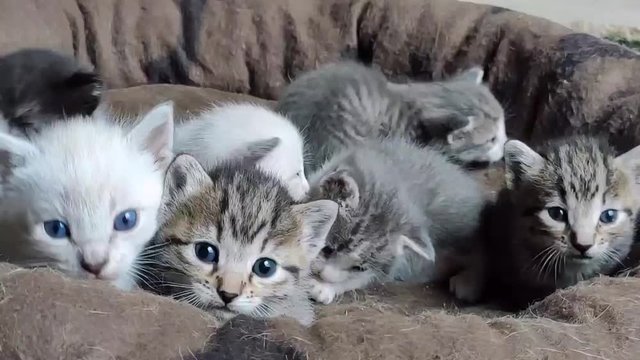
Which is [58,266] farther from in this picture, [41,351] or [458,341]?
[458,341]

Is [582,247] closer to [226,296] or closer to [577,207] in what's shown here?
[577,207]

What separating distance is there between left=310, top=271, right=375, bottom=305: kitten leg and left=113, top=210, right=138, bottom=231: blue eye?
39cm

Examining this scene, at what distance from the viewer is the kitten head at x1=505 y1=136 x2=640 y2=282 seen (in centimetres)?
156

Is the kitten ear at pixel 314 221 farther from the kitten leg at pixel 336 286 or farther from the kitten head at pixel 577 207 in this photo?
the kitten head at pixel 577 207

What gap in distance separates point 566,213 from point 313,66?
1.09m

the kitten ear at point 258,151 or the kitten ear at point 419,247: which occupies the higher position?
the kitten ear at point 258,151

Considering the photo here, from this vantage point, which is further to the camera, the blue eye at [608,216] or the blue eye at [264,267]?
the blue eye at [608,216]

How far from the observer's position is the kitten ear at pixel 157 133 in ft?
4.60

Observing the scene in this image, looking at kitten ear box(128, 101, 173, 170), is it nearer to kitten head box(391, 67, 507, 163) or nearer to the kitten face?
the kitten face

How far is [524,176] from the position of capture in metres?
1.66

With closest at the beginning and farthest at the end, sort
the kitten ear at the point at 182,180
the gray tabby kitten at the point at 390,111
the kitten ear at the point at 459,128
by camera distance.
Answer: the kitten ear at the point at 182,180
the gray tabby kitten at the point at 390,111
the kitten ear at the point at 459,128

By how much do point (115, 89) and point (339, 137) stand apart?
749mm

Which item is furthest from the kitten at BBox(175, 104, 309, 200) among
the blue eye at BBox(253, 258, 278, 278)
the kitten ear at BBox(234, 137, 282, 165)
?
the blue eye at BBox(253, 258, 278, 278)

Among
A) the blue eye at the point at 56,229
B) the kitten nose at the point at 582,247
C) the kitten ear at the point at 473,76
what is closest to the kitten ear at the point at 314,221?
the blue eye at the point at 56,229
